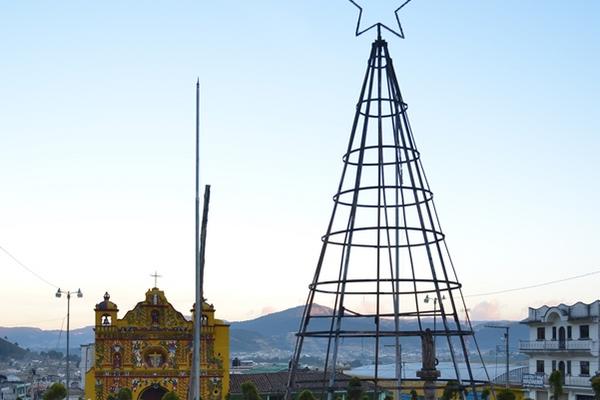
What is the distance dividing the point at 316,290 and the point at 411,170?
120 inches

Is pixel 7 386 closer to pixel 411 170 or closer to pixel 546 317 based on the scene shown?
pixel 546 317

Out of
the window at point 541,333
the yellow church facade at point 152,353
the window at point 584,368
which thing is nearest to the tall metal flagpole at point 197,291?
the yellow church facade at point 152,353

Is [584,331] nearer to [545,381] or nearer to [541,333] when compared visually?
[545,381]

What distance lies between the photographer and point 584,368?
2176 inches

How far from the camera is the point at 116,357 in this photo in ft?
Result: 177

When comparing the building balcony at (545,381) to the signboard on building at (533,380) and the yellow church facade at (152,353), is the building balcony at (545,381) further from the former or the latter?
the yellow church facade at (152,353)

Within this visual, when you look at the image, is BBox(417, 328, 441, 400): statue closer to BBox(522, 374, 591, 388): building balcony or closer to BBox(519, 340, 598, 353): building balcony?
BBox(522, 374, 591, 388): building balcony

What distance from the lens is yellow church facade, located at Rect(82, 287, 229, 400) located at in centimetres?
5353

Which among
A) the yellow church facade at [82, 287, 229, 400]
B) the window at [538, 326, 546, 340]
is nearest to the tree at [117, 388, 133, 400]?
the yellow church facade at [82, 287, 229, 400]

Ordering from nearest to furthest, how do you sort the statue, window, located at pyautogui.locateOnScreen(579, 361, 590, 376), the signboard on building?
the statue
window, located at pyautogui.locateOnScreen(579, 361, 590, 376)
the signboard on building

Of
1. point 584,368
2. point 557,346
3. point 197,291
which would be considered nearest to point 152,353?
point 557,346

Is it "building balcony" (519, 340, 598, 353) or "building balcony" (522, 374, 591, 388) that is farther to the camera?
"building balcony" (522, 374, 591, 388)

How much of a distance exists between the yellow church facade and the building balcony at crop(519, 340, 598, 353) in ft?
70.8

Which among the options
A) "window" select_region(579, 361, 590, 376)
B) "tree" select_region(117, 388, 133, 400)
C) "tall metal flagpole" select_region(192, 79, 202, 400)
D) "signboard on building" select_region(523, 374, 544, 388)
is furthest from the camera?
"signboard on building" select_region(523, 374, 544, 388)
